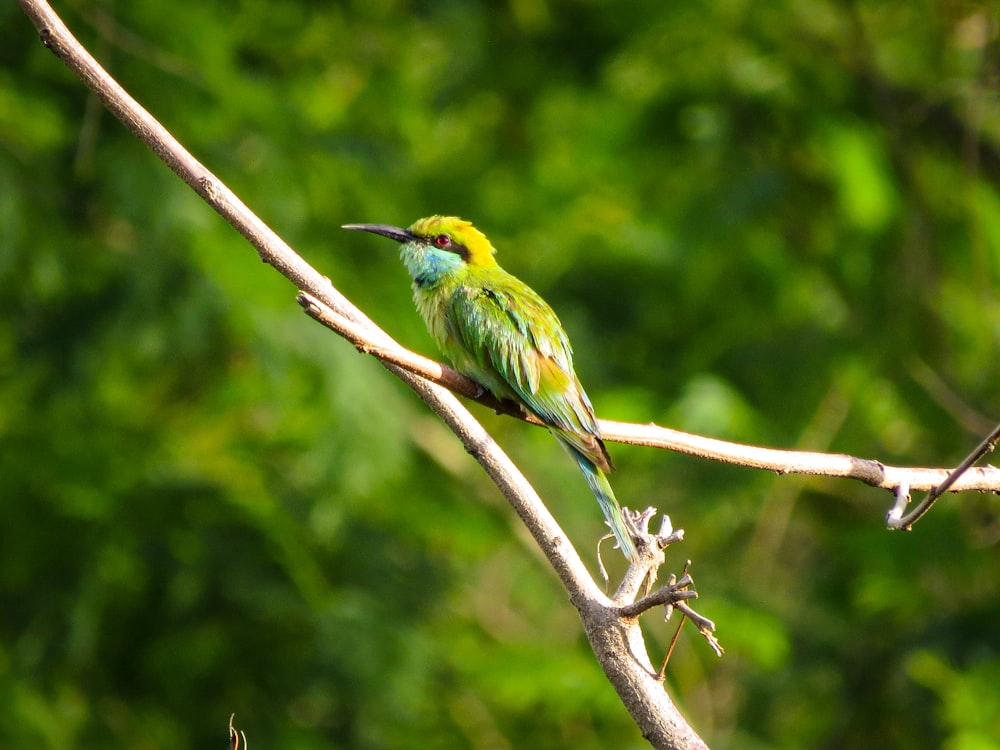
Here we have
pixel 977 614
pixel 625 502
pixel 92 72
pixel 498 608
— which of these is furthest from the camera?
pixel 498 608

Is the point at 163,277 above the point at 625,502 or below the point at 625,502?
below

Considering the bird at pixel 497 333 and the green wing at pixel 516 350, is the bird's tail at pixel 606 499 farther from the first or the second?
the green wing at pixel 516 350


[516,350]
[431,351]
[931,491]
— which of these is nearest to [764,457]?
[931,491]

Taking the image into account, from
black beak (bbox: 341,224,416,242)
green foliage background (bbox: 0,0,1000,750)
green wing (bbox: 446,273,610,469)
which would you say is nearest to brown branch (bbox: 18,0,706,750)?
green wing (bbox: 446,273,610,469)

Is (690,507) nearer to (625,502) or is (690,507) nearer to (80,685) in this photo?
(625,502)

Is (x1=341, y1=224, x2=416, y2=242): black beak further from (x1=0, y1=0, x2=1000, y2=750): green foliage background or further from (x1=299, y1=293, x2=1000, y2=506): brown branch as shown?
(x1=299, y1=293, x2=1000, y2=506): brown branch

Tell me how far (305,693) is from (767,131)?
378 centimetres

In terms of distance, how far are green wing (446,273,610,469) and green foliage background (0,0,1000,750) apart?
158 cm

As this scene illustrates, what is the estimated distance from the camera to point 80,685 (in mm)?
5613

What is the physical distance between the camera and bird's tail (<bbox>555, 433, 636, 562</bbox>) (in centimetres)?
259

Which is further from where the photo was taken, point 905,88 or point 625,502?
point 905,88

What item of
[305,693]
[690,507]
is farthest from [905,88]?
[305,693]

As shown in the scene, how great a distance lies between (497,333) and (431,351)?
3.11 metres

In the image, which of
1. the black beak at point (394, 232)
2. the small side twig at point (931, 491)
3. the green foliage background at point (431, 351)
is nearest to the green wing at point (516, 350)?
the black beak at point (394, 232)
